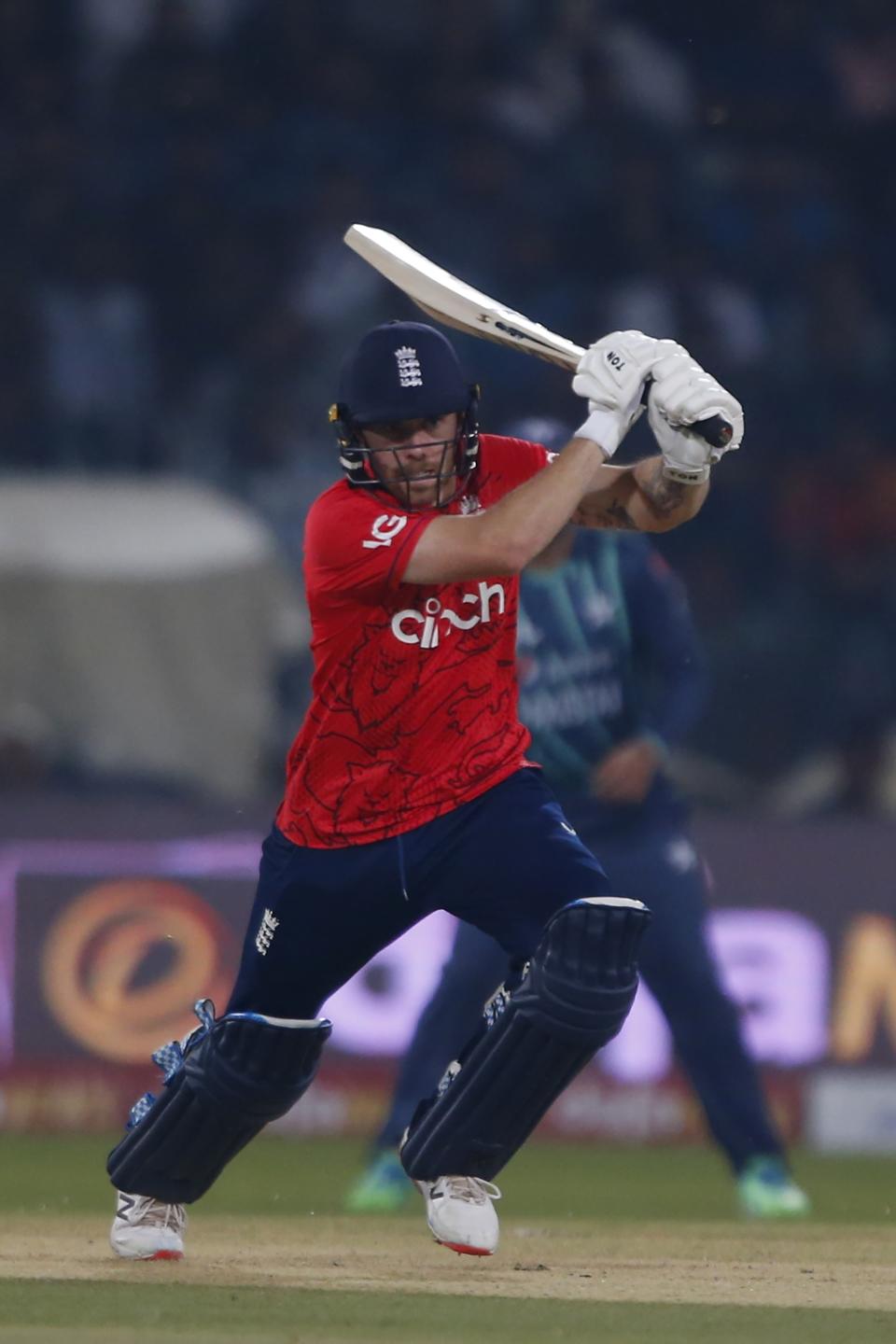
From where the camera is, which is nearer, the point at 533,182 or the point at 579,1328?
the point at 579,1328

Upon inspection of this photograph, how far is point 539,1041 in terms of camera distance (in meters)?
3.93

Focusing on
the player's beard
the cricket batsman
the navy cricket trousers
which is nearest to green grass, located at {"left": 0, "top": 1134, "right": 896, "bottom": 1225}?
the cricket batsman

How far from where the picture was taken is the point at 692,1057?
5.42 m

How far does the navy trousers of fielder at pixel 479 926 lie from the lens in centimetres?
390

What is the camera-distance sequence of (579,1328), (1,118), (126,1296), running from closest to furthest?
1. (579,1328)
2. (126,1296)
3. (1,118)

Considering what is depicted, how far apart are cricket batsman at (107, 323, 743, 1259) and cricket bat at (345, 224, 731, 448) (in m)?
0.20

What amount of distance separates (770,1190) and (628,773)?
3.31 ft

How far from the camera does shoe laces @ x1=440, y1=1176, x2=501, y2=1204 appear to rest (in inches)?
160

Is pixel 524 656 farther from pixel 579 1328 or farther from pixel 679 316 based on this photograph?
pixel 679 316

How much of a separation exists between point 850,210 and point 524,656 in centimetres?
535

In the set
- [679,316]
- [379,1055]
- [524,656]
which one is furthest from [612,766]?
[679,316]

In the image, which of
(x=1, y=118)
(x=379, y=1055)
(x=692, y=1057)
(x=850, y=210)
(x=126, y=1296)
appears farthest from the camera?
(x=850, y=210)

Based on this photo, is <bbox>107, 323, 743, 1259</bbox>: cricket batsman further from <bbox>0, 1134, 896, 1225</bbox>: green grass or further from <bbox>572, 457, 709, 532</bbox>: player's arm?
<bbox>0, 1134, 896, 1225</bbox>: green grass

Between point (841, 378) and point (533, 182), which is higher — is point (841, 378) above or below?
below
